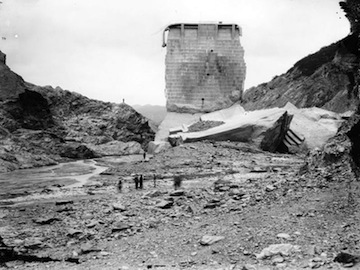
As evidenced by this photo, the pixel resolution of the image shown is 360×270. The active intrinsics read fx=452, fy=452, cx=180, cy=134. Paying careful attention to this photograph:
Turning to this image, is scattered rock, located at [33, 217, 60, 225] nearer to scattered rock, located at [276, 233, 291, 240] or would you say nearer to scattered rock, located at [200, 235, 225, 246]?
scattered rock, located at [200, 235, 225, 246]

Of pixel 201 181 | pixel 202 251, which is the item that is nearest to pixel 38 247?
pixel 202 251

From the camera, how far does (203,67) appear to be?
33.6 metres

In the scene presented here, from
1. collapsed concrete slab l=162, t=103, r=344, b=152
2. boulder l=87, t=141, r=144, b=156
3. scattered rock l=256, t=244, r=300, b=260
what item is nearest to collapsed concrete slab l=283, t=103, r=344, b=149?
collapsed concrete slab l=162, t=103, r=344, b=152

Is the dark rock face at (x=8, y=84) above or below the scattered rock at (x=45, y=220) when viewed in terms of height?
above

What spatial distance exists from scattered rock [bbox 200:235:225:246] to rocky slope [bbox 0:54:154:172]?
17.9 meters

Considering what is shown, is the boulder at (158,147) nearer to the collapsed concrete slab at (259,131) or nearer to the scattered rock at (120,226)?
the collapsed concrete slab at (259,131)

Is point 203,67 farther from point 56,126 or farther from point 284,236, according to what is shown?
point 284,236

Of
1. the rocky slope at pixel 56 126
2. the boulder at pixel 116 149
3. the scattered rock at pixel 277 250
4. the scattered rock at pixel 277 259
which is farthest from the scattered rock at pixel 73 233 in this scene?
the boulder at pixel 116 149

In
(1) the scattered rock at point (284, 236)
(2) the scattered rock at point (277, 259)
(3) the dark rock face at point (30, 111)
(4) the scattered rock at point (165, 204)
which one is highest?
(3) the dark rock face at point (30, 111)

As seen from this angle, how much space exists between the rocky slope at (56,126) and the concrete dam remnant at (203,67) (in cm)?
570

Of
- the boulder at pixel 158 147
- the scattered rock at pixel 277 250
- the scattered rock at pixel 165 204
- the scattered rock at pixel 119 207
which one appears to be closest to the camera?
the scattered rock at pixel 277 250

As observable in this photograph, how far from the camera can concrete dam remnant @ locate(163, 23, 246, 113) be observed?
33531 mm

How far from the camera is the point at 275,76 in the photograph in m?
43.4

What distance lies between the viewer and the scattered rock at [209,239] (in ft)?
21.7
